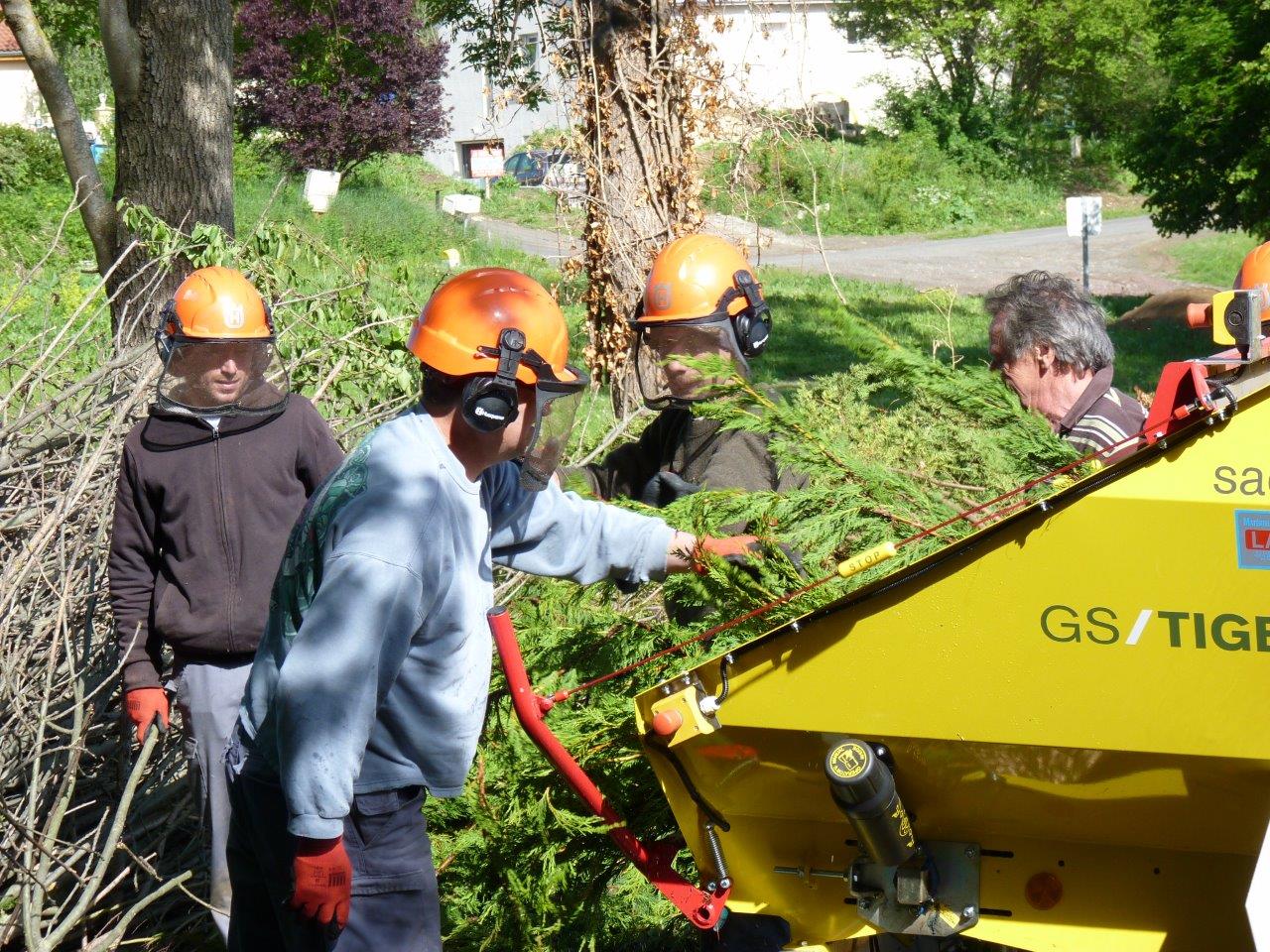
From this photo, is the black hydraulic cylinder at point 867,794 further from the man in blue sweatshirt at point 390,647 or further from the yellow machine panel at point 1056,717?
the man in blue sweatshirt at point 390,647

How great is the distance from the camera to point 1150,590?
7.06 feet

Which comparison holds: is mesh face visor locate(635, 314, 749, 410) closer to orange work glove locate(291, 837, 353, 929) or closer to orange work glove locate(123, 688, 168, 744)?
orange work glove locate(291, 837, 353, 929)

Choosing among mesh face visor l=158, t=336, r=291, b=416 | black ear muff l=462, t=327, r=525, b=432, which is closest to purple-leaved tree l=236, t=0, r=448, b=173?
mesh face visor l=158, t=336, r=291, b=416

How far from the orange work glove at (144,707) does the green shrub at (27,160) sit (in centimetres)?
2473

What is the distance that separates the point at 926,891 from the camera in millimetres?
2543

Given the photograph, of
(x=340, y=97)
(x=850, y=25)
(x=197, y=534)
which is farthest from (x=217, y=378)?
(x=850, y=25)

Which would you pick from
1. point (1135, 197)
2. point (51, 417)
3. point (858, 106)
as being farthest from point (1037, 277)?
point (858, 106)

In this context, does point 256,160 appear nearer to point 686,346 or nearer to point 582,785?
point 686,346

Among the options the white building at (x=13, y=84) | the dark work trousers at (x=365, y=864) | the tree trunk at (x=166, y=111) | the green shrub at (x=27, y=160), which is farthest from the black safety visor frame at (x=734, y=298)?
the white building at (x=13, y=84)

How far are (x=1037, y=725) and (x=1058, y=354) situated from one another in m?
1.75

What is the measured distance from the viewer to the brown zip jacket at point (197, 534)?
13.3 feet

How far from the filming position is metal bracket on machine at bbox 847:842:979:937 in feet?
8.32

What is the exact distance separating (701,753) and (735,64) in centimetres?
554

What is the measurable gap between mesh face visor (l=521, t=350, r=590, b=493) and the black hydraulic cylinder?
92cm
